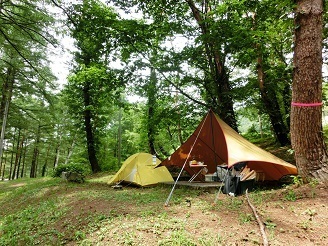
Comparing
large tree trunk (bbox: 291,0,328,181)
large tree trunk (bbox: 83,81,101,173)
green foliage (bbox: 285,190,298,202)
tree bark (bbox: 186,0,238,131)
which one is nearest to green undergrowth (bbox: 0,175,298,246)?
green foliage (bbox: 285,190,298,202)

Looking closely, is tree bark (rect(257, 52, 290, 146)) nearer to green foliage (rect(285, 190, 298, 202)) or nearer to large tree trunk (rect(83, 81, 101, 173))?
green foliage (rect(285, 190, 298, 202))

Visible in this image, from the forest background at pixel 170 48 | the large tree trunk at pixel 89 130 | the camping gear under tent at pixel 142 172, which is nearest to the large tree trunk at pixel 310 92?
the forest background at pixel 170 48

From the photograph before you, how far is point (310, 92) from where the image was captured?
4.34 meters

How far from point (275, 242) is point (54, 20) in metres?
9.05

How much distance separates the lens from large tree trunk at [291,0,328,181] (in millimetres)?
4309

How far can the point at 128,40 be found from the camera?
256 inches

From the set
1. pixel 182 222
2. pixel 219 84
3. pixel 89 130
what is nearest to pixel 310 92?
pixel 182 222

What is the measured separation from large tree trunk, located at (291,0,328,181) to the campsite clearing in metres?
0.41

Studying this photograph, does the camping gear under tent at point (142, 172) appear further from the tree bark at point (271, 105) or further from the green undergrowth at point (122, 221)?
the tree bark at point (271, 105)

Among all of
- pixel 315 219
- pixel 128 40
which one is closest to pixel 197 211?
pixel 315 219

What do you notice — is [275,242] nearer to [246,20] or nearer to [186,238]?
[186,238]

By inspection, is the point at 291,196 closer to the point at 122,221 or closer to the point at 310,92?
the point at 310,92

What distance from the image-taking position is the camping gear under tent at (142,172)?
825cm

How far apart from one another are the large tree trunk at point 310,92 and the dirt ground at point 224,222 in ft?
1.38
